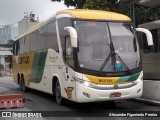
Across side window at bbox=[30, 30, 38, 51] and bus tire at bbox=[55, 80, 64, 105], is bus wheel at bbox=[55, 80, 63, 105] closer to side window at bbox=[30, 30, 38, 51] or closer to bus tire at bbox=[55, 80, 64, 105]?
bus tire at bbox=[55, 80, 64, 105]

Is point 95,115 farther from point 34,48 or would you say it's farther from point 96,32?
point 34,48

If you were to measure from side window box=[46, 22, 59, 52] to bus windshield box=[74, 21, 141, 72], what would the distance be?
6.19ft

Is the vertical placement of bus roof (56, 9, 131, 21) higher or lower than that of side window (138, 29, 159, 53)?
higher

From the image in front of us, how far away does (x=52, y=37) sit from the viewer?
14703 mm

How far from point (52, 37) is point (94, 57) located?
10.4 feet

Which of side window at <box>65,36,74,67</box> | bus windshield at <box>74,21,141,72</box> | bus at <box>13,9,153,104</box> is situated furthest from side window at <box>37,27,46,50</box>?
bus windshield at <box>74,21,141,72</box>

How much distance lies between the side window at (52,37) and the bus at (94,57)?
0.12 ft

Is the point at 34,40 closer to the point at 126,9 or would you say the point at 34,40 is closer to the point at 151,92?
the point at 151,92

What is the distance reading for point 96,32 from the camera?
12.5 metres

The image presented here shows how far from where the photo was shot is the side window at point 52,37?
14154 millimetres

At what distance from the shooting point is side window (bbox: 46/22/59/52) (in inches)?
557

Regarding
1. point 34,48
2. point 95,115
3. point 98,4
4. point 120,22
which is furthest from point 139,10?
point 95,115

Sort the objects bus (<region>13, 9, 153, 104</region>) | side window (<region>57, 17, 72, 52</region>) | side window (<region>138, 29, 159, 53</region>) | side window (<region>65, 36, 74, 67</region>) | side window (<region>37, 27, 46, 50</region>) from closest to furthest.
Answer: bus (<region>13, 9, 153, 104</region>) → side window (<region>65, 36, 74, 67</region>) → side window (<region>57, 17, 72, 52</region>) → side window (<region>37, 27, 46, 50</region>) → side window (<region>138, 29, 159, 53</region>)

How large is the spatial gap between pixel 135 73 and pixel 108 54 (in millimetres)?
1091
